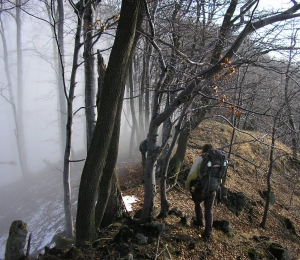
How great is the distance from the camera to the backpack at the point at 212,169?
14.9ft

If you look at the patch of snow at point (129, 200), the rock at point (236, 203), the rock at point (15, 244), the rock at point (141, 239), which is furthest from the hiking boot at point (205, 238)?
the rock at point (15, 244)

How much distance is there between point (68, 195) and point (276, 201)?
7254 millimetres

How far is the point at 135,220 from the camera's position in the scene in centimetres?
515

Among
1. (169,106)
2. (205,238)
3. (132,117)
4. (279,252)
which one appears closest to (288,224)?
(279,252)

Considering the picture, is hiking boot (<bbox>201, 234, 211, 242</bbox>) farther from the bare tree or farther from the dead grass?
the bare tree

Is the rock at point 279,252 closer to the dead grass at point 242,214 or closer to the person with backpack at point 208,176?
the dead grass at point 242,214

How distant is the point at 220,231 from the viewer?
5074 millimetres

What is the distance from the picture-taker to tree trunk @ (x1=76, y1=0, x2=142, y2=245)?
3525mm

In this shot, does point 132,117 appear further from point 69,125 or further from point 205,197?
point 205,197

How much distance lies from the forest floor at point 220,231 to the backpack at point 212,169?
0.78 m

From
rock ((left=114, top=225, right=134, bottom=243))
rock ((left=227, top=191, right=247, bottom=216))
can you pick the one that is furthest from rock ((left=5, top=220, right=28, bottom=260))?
rock ((left=227, top=191, right=247, bottom=216))

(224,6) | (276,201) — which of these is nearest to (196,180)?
(224,6)

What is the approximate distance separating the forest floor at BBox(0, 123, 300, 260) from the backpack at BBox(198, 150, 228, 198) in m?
0.78

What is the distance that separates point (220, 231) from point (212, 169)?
1504mm
